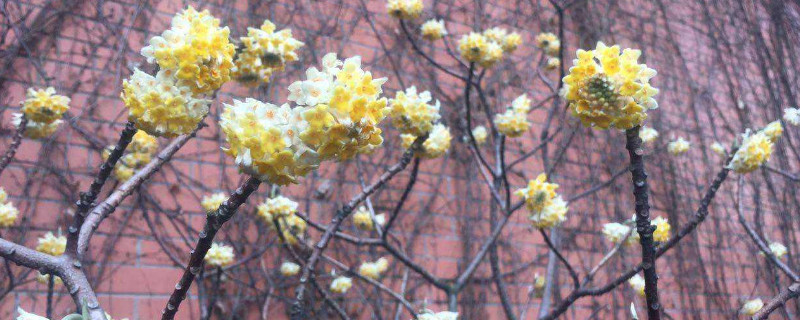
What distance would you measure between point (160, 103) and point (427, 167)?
1.72 m

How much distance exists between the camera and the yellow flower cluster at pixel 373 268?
2.02 m

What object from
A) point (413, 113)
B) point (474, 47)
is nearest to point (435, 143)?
point (413, 113)

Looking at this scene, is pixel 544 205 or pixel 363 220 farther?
pixel 363 220

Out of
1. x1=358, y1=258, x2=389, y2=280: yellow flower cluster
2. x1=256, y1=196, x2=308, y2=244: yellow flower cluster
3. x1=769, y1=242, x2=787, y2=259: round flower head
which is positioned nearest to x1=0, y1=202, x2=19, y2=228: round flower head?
x1=256, y1=196, x2=308, y2=244: yellow flower cluster

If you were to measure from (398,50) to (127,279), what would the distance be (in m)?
1.35

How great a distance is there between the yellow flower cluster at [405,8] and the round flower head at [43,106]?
1033 millimetres

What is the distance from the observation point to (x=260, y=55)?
1127mm

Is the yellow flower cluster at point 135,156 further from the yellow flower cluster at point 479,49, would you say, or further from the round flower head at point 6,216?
the yellow flower cluster at point 479,49

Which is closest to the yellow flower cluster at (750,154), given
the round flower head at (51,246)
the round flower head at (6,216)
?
the round flower head at (51,246)

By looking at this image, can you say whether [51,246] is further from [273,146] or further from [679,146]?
[679,146]

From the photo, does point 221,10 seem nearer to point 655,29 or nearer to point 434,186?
point 434,186

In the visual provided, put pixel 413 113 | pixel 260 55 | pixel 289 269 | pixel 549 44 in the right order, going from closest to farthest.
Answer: pixel 260 55 < pixel 413 113 < pixel 289 269 < pixel 549 44

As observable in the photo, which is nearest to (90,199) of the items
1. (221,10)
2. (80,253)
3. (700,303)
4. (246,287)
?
(80,253)

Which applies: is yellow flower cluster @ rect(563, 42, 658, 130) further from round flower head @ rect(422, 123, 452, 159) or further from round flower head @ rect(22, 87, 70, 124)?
round flower head @ rect(22, 87, 70, 124)
